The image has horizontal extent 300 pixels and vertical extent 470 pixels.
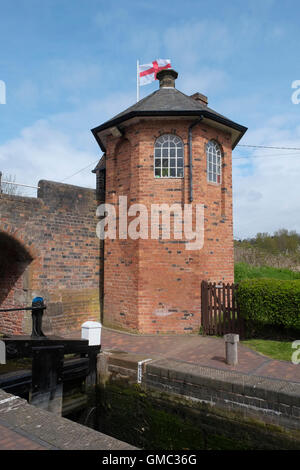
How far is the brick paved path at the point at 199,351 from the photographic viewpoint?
5.89 m

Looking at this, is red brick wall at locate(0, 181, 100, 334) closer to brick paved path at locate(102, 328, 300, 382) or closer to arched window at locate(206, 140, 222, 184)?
brick paved path at locate(102, 328, 300, 382)

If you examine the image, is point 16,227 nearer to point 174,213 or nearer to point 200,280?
point 174,213

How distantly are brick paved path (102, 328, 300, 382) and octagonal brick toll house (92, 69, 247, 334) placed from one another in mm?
565

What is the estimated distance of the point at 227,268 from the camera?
33.7 ft

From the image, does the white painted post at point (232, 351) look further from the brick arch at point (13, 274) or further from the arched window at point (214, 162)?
the brick arch at point (13, 274)

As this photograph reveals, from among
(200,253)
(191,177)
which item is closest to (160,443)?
(200,253)

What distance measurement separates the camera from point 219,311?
8.93 metres

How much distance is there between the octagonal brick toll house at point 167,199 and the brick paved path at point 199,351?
22.2 inches

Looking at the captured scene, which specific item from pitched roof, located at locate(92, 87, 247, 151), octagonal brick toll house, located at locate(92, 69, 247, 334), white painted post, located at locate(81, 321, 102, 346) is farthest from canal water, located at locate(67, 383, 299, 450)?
Result: pitched roof, located at locate(92, 87, 247, 151)

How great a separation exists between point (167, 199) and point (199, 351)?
4.36 m

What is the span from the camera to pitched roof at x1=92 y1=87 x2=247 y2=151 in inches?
367
